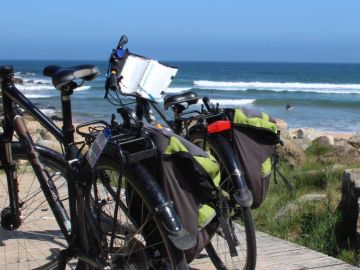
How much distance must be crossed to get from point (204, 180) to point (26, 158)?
145 cm

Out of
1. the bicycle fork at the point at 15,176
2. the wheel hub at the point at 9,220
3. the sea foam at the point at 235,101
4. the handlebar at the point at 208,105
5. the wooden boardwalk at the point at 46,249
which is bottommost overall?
the sea foam at the point at 235,101

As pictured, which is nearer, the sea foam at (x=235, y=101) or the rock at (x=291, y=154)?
the rock at (x=291, y=154)

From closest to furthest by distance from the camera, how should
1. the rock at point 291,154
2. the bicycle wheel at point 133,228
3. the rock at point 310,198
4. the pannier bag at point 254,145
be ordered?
the bicycle wheel at point 133,228
the pannier bag at point 254,145
the rock at point 310,198
the rock at point 291,154

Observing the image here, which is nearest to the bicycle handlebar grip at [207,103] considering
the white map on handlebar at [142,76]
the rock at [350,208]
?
the white map on handlebar at [142,76]

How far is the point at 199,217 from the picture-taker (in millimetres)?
2475

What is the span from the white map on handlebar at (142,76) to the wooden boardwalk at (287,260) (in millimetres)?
1181

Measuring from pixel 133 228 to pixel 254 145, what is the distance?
1.08 m

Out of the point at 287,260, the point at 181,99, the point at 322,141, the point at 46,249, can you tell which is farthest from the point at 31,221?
the point at 322,141

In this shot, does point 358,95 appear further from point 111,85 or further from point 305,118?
point 111,85

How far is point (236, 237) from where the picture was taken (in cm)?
341

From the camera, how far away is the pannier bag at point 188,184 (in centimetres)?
243

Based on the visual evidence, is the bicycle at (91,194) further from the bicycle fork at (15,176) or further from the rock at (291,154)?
the rock at (291,154)

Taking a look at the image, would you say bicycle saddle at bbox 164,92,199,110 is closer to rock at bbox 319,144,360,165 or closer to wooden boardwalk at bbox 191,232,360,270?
wooden boardwalk at bbox 191,232,360,270

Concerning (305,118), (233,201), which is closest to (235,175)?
(233,201)
